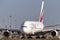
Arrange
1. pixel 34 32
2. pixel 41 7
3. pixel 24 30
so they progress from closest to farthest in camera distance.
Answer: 1. pixel 24 30
2. pixel 34 32
3. pixel 41 7

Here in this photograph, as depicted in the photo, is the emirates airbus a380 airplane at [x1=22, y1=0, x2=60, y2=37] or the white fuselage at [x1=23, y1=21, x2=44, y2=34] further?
the white fuselage at [x1=23, y1=21, x2=44, y2=34]

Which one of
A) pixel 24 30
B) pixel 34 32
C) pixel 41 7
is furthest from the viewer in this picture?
pixel 41 7

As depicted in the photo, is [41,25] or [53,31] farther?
[41,25]

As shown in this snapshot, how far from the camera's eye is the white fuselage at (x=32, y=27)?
141 feet

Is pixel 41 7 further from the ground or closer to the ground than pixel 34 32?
further from the ground

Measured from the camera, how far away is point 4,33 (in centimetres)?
4409

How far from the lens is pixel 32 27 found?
44406 millimetres

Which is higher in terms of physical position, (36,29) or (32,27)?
(32,27)

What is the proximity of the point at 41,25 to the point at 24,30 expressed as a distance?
5.84 meters

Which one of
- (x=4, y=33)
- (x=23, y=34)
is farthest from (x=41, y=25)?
(x=4, y=33)

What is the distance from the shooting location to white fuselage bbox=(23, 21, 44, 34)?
42938 mm

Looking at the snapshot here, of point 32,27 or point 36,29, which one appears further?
point 36,29

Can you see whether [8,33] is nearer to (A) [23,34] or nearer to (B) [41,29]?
(A) [23,34]

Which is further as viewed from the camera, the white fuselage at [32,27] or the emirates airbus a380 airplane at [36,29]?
the white fuselage at [32,27]
